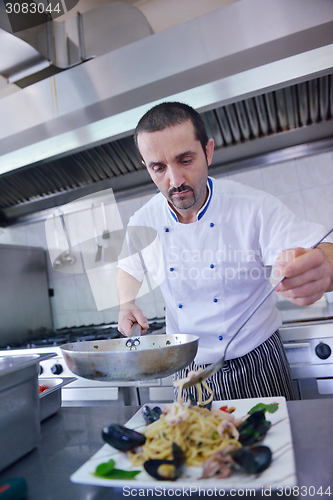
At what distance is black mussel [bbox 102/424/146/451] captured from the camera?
0.65 meters

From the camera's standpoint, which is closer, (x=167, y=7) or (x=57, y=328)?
(x=167, y=7)

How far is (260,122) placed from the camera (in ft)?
6.91

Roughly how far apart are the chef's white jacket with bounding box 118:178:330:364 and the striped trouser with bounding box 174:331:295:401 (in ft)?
0.12

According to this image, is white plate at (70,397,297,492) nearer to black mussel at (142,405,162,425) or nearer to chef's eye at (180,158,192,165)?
black mussel at (142,405,162,425)

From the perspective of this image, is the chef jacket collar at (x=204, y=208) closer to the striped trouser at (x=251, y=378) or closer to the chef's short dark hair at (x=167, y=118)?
the chef's short dark hair at (x=167, y=118)

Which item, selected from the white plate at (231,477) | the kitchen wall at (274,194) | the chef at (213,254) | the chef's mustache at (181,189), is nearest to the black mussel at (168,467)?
the white plate at (231,477)

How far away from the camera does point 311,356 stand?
1676mm

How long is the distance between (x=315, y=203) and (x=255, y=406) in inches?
71.1

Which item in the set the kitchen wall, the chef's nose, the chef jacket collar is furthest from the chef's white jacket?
the kitchen wall

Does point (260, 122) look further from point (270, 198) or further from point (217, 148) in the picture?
point (270, 198)

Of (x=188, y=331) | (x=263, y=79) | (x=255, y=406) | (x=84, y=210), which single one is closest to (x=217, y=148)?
(x=263, y=79)

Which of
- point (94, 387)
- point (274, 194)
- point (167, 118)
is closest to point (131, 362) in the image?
point (167, 118)

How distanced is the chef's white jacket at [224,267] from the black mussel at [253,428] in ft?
1.83

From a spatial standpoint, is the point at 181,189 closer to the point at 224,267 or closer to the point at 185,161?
the point at 185,161
